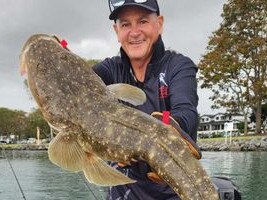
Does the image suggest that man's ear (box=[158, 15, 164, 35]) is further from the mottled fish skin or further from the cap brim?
the mottled fish skin

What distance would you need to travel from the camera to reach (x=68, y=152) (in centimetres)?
289

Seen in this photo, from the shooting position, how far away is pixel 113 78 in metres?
4.02

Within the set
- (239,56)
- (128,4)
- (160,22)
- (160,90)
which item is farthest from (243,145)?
(128,4)

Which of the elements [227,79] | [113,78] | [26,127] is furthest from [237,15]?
[26,127]

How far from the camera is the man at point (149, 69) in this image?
3473 millimetres

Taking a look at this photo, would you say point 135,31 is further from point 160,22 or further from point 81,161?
point 81,161

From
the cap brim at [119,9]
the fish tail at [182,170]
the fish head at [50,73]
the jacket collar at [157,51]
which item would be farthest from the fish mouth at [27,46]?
the fish tail at [182,170]

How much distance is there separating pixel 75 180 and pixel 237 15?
36.5 meters

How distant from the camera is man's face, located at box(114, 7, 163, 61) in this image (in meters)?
3.59

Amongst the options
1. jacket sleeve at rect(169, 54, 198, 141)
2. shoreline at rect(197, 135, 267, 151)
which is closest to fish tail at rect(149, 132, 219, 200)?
jacket sleeve at rect(169, 54, 198, 141)

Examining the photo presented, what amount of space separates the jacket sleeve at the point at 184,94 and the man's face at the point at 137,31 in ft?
0.82

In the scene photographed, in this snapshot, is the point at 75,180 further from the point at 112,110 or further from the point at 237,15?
the point at 237,15

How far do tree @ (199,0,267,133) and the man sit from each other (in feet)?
179

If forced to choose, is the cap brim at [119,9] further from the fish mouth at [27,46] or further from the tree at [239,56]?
the tree at [239,56]
